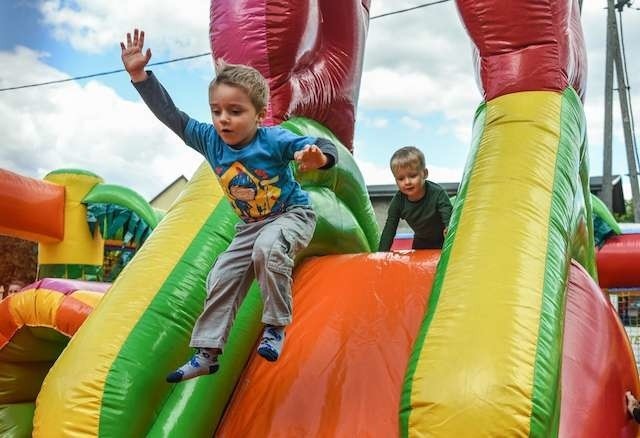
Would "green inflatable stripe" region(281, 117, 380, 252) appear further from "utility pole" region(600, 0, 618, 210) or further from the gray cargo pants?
"utility pole" region(600, 0, 618, 210)

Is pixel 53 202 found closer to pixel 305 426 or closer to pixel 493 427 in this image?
pixel 305 426

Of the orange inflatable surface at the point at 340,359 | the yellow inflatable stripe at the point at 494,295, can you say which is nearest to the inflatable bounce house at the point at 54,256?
the orange inflatable surface at the point at 340,359

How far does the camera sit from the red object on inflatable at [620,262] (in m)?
5.24

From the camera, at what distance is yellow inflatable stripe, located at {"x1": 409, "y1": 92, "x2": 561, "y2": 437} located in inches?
60.1

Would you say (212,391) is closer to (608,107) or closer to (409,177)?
(409,177)

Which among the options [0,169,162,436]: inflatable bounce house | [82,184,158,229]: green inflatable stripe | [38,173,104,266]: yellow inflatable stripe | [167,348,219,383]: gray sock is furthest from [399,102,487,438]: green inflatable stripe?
[38,173,104,266]: yellow inflatable stripe

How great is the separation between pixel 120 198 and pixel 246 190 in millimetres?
4072

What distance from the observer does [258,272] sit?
182 cm

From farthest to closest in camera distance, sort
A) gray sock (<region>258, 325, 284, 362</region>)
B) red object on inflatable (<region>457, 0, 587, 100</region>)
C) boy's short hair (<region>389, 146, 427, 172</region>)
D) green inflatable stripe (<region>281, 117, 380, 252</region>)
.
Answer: boy's short hair (<region>389, 146, 427, 172</region>), green inflatable stripe (<region>281, 117, 380, 252</region>), red object on inflatable (<region>457, 0, 587, 100</region>), gray sock (<region>258, 325, 284, 362</region>)

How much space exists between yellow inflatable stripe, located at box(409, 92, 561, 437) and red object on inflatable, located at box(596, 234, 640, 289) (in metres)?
3.35

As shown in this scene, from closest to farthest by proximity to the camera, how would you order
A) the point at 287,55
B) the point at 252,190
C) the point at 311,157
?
1. the point at 311,157
2. the point at 252,190
3. the point at 287,55

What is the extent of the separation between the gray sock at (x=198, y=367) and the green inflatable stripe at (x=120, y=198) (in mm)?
4117

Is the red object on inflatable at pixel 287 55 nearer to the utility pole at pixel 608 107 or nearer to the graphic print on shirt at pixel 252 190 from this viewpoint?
the graphic print on shirt at pixel 252 190

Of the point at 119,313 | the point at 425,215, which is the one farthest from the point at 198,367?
the point at 425,215
